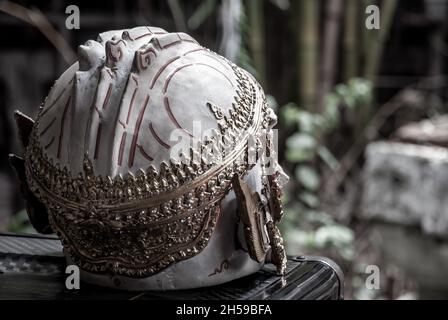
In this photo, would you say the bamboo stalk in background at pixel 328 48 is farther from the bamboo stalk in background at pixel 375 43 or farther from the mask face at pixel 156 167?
the mask face at pixel 156 167

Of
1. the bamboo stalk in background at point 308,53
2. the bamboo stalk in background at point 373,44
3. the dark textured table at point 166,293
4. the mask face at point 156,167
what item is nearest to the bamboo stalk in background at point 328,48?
the bamboo stalk in background at point 308,53

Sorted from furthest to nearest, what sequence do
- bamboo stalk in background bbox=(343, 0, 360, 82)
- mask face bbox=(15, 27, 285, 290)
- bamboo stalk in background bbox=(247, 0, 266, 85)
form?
bamboo stalk in background bbox=(343, 0, 360, 82), bamboo stalk in background bbox=(247, 0, 266, 85), mask face bbox=(15, 27, 285, 290)

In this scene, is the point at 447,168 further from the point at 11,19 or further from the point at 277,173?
the point at 11,19

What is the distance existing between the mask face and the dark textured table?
23 mm

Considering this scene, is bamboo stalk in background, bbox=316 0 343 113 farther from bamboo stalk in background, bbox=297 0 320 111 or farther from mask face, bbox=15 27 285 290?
mask face, bbox=15 27 285 290

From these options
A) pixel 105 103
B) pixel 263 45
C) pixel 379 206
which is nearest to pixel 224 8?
pixel 263 45

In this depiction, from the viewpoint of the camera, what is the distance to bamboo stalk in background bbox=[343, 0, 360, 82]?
2.77 metres

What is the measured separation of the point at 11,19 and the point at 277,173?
6.75ft

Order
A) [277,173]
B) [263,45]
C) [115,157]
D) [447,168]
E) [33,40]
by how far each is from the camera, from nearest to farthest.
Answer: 1. [115,157]
2. [277,173]
3. [447,168]
4. [263,45]
5. [33,40]

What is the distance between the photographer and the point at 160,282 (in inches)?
43.5

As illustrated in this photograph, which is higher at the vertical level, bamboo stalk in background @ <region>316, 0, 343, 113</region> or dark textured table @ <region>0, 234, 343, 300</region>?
bamboo stalk in background @ <region>316, 0, 343, 113</region>

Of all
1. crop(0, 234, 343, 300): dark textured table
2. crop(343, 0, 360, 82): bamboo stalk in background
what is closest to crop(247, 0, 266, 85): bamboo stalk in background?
crop(343, 0, 360, 82): bamboo stalk in background

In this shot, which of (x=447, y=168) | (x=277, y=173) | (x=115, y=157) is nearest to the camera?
(x=115, y=157)

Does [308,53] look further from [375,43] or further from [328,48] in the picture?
[375,43]
